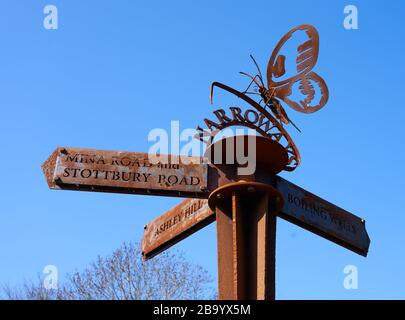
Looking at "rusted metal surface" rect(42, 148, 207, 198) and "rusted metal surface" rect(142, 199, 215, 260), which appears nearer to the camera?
"rusted metal surface" rect(42, 148, 207, 198)

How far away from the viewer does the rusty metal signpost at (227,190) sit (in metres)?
5.37

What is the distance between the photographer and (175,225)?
600 centimetres

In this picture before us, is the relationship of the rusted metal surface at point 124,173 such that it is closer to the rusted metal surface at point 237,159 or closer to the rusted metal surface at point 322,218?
the rusted metal surface at point 237,159

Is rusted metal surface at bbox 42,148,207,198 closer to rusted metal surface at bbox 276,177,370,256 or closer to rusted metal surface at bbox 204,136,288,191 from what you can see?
rusted metal surface at bbox 204,136,288,191

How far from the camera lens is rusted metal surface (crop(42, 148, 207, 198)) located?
5574mm

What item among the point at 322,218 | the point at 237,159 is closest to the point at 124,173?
the point at 237,159

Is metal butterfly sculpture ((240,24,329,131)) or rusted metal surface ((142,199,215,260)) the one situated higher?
metal butterfly sculpture ((240,24,329,131))

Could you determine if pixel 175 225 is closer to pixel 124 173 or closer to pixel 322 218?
pixel 124 173

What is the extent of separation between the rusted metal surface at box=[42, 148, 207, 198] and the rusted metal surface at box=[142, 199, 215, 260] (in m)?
0.25

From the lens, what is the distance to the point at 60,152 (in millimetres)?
5773

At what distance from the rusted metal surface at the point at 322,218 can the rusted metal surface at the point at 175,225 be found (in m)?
0.77

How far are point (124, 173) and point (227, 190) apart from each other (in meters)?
0.98
